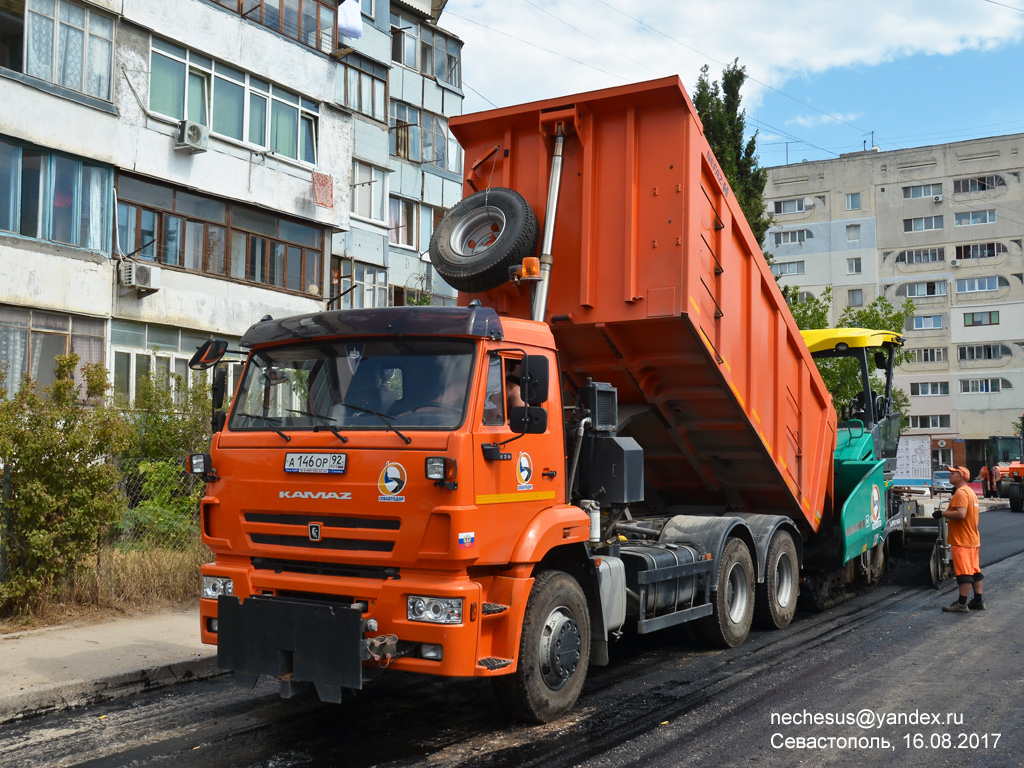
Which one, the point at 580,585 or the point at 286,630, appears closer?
the point at 286,630

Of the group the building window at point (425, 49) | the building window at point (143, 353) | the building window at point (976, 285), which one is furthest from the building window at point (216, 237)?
the building window at point (976, 285)

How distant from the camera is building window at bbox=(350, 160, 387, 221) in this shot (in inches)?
998

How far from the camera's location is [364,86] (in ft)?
82.8

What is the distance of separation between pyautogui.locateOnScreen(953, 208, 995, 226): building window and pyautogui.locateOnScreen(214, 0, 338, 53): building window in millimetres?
48147

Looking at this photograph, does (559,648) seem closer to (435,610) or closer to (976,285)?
(435,610)

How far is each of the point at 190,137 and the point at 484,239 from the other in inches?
495

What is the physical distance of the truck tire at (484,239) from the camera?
7.69m

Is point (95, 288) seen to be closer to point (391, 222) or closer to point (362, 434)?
point (391, 222)

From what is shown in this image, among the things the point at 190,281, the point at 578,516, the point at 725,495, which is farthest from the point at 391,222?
the point at 578,516

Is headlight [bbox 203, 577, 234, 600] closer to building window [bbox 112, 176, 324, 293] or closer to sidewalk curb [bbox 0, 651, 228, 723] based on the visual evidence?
sidewalk curb [bbox 0, 651, 228, 723]

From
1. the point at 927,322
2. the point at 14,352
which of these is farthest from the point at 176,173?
the point at 927,322

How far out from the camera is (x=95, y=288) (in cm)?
1745

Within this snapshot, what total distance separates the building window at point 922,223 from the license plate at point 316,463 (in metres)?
61.6

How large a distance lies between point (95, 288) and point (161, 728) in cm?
1304
